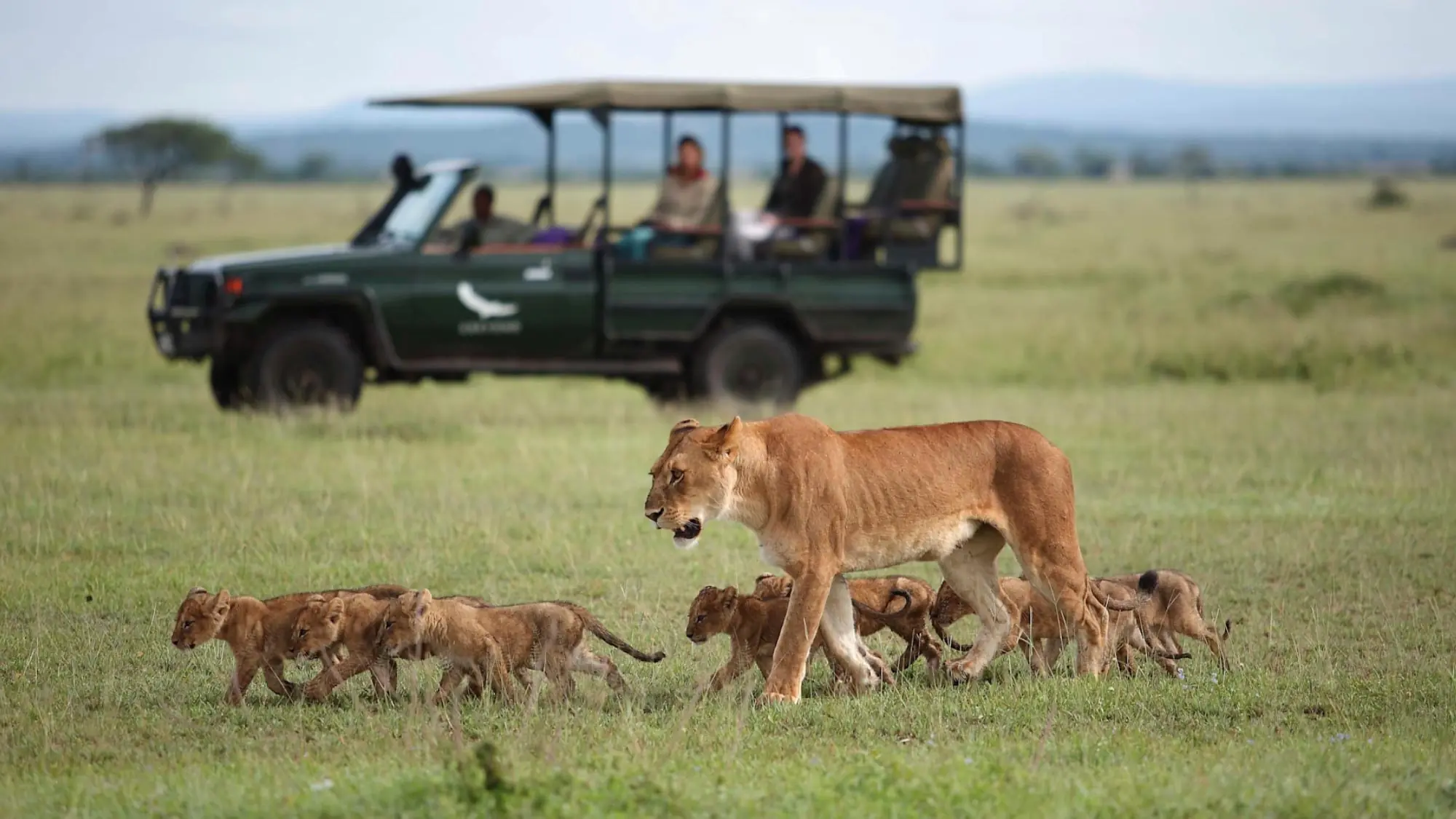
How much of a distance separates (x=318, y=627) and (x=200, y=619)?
0.49 metres

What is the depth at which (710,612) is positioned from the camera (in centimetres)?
779

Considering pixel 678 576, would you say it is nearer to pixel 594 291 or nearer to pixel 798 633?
pixel 798 633

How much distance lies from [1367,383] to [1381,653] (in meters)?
12.9

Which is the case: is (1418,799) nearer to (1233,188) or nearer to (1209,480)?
(1209,480)

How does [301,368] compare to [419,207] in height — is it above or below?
below

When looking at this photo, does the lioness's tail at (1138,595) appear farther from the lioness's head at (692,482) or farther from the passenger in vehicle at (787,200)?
the passenger in vehicle at (787,200)

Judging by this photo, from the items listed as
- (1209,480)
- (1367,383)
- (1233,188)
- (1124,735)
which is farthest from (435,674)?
(1233,188)

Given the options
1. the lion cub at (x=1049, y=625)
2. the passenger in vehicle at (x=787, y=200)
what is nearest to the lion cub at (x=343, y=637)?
the lion cub at (x=1049, y=625)

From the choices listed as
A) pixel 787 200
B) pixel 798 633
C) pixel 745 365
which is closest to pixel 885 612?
pixel 798 633

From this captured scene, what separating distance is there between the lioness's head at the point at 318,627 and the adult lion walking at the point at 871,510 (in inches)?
49.5

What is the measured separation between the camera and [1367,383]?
20719 mm

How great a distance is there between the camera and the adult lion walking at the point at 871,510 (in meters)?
7.43

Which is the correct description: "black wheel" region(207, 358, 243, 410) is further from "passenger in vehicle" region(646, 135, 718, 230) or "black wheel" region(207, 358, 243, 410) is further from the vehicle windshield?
"passenger in vehicle" region(646, 135, 718, 230)

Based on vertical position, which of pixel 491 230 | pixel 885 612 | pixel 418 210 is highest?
pixel 418 210
